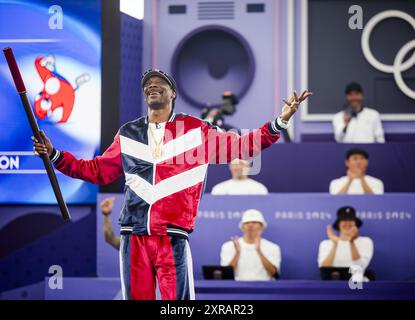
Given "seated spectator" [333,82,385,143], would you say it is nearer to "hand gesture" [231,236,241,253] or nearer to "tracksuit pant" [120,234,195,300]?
"hand gesture" [231,236,241,253]

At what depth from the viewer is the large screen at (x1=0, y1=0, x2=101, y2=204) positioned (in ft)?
10.5

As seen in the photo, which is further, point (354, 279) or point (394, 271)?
point (394, 271)

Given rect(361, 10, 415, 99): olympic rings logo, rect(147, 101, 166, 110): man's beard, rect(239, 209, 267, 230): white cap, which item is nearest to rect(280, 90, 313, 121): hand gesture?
rect(147, 101, 166, 110): man's beard

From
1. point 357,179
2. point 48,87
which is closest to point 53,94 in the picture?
point 48,87

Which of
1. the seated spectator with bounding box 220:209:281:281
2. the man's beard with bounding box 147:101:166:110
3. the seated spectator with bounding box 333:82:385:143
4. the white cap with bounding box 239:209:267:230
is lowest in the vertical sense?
the seated spectator with bounding box 220:209:281:281

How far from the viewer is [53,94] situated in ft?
10.9

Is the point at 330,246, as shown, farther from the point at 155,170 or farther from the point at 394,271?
the point at 155,170

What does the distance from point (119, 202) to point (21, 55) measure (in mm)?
1137

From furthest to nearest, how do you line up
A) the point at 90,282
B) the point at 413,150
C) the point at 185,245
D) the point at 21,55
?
the point at 413,150
the point at 90,282
the point at 21,55
the point at 185,245

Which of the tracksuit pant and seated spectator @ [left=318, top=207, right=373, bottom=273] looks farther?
seated spectator @ [left=318, top=207, right=373, bottom=273]

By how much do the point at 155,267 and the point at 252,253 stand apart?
1281mm

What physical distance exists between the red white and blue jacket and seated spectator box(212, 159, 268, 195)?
143cm

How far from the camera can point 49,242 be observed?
12.8ft
